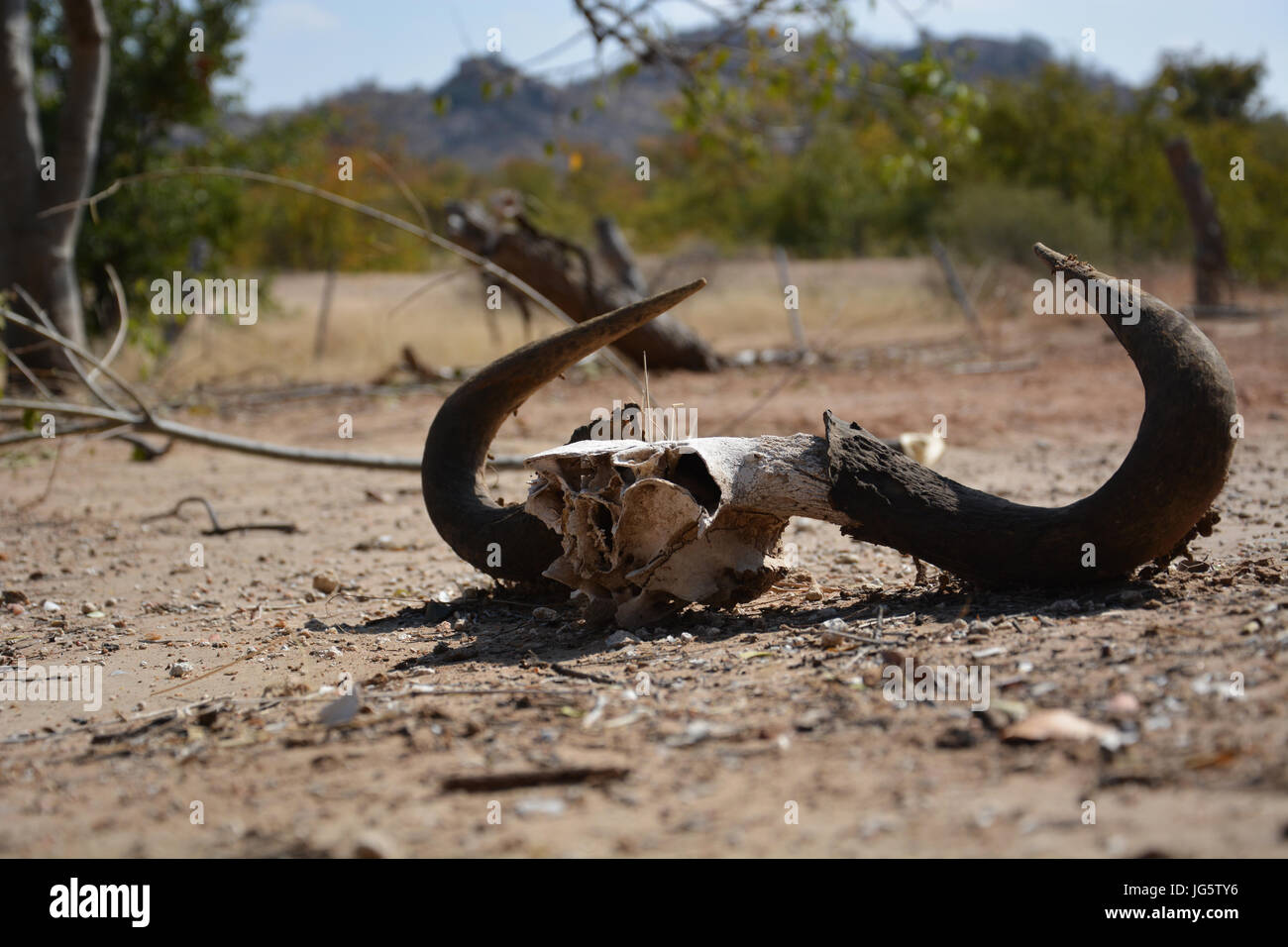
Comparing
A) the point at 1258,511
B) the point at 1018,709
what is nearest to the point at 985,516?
the point at 1018,709

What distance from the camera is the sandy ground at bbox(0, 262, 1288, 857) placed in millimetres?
2100

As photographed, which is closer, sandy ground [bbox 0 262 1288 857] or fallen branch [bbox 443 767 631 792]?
sandy ground [bbox 0 262 1288 857]

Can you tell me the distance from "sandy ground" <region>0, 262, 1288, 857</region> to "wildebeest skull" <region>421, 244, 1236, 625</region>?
148 mm

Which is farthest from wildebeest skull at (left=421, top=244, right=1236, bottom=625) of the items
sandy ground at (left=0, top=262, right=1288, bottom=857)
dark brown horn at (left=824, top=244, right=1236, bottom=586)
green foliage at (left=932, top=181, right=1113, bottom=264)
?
green foliage at (left=932, top=181, right=1113, bottom=264)

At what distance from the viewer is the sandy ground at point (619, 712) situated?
210 cm

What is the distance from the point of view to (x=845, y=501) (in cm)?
349

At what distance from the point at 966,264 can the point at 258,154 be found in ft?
38.4

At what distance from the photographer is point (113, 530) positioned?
595 cm

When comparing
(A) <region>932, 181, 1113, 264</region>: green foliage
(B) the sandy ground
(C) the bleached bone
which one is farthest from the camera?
(A) <region>932, 181, 1113, 264</region>: green foliage

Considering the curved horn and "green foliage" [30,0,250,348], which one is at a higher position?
"green foliage" [30,0,250,348]

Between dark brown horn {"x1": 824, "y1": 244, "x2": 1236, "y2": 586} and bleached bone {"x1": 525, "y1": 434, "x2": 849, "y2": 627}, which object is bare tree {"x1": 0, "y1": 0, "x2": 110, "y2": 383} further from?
dark brown horn {"x1": 824, "y1": 244, "x2": 1236, "y2": 586}

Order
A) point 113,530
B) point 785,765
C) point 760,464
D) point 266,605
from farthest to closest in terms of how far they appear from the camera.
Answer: point 113,530, point 266,605, point 760,464, point 785,765

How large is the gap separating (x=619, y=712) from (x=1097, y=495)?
1.56 meters
